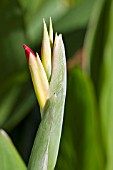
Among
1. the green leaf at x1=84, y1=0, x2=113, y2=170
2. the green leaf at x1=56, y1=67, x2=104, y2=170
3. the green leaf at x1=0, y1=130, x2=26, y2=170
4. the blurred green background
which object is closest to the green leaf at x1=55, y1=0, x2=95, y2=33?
the blurred green background

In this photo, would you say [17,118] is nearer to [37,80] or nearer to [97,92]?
[97,92]

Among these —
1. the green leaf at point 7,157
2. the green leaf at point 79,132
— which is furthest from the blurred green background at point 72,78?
the green leaf at point 7,157

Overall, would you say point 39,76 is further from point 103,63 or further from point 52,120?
point 103,63

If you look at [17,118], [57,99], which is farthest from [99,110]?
[57,99]

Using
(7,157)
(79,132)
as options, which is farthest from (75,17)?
(7,157)

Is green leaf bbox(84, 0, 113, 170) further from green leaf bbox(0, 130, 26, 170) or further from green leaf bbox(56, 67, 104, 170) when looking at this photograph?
green leaf bbox(0, 130, 26, 170)

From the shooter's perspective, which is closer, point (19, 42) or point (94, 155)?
point (94, 155)

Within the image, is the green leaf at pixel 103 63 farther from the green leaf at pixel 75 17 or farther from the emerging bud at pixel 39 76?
the emerging bud at pixel 39 76
